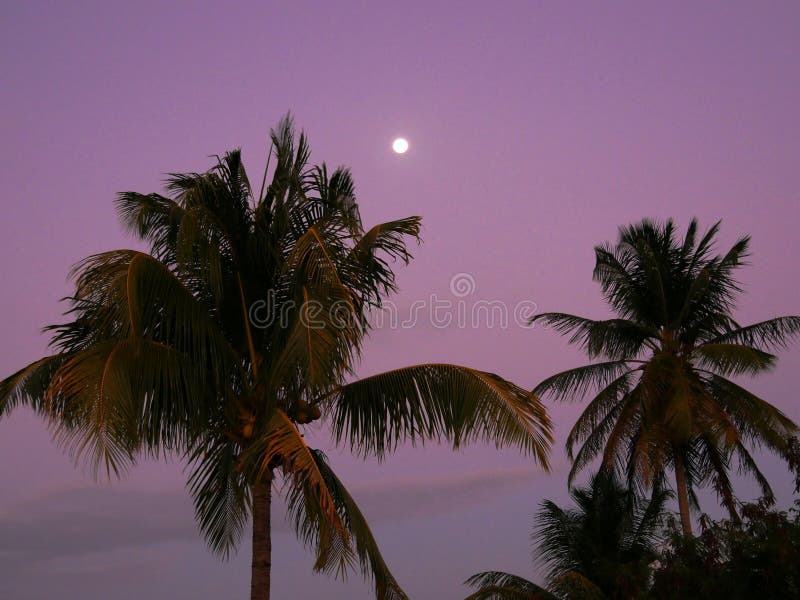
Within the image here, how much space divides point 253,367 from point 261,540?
2.05 metres

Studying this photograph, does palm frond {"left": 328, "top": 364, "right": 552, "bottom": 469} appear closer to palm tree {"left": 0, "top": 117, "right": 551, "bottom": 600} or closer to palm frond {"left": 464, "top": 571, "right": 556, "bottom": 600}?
palm tree {"left": 0, "top": 117, "right": 551, "bottom": 600}

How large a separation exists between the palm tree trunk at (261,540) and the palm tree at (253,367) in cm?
2

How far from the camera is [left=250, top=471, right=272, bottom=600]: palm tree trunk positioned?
10.2 meters

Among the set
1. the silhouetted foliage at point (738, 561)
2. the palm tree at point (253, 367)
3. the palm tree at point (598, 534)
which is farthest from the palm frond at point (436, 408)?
the palm tree at point (598, 534)

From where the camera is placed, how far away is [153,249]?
483 inches

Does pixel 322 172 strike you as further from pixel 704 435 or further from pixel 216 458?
pixel 704 435

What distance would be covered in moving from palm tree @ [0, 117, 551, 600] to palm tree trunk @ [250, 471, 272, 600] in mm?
16

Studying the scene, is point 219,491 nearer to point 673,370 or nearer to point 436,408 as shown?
point 436,408

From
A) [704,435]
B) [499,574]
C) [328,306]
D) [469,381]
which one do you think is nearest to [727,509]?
[704,435]

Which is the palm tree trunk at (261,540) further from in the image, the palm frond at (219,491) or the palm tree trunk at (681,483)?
the palm tree trunk at (681,483)

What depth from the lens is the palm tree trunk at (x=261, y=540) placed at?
10.2 m

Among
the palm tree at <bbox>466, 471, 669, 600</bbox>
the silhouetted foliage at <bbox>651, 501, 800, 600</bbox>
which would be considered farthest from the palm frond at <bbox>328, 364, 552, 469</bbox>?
the palm tree at <bbox>466, 471, 669, 600</bbox>

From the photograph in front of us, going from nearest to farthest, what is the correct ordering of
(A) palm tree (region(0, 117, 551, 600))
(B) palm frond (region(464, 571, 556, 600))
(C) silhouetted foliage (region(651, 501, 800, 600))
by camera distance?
1. (A) palm tree (region(0, 117, 551, 600))
2. (C) silhouetted foliage (region(651, 501, 800, 600))
3. (B) palm frond (region(464, 571, 556, 600))

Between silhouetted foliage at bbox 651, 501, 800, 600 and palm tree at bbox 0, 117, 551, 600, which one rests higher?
palm tree at bbox 0, 117, 551, 600
